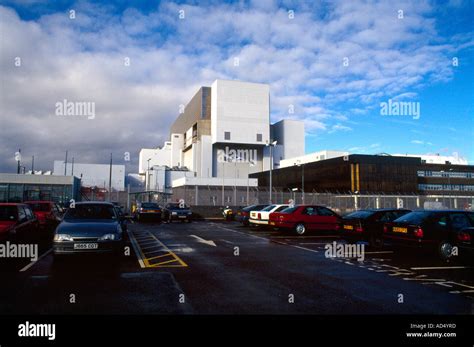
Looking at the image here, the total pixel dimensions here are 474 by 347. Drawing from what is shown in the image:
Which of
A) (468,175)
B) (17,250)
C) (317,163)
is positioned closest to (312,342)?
(17,250)

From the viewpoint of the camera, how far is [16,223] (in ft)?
35.4

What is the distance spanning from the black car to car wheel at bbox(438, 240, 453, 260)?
104 inches

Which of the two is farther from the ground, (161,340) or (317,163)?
(317,163)

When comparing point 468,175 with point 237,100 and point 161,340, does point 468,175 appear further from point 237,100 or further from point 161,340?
point 161,340

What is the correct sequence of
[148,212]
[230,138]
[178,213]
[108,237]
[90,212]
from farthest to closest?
1. [230,138]
2. [178,213]
3. [148,212]
4. [90,212]
5. [108,237]

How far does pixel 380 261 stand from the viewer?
1031cm

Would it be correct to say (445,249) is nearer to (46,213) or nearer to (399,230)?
(399,230)

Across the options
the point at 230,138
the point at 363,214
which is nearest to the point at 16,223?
the point at 363,214

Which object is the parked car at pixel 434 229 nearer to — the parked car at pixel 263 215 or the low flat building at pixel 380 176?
the parked car at pixel 263 215

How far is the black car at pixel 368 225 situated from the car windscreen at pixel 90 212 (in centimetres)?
848

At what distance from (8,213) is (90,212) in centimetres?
280

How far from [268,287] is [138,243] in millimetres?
7941

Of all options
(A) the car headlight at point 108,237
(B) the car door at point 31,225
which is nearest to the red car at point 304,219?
(A) the car headlight at point 108,237

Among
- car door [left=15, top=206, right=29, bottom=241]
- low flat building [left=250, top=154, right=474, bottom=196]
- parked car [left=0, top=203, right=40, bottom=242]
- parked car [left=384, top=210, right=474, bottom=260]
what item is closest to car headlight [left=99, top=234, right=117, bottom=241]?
parked car [left=0, top=203, right=40, bottom=242]
